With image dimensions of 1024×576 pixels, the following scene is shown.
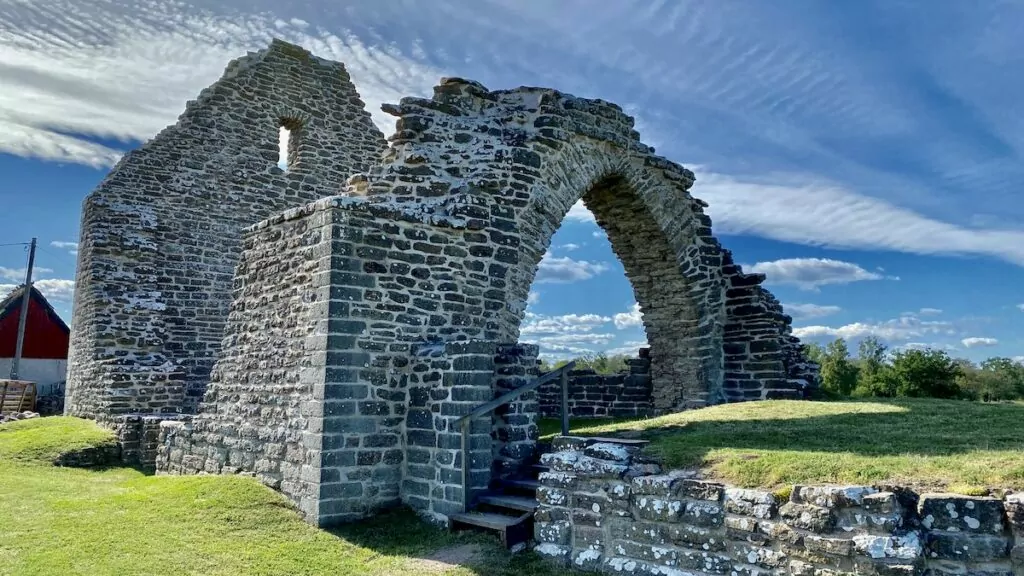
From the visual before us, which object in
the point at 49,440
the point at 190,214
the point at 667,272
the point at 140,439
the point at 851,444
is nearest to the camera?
the point at 851,444

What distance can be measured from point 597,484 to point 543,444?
285 centimetres

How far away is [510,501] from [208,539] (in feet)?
9.65

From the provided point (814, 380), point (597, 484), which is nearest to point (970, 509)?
point (597, 484)

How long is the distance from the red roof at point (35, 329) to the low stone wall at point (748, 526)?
112 ft

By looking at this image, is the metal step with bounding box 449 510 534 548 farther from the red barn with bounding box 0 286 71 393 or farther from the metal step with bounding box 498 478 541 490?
the red barn with bounding box 0 286 71 393

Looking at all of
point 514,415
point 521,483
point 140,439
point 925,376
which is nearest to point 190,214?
point 140,439

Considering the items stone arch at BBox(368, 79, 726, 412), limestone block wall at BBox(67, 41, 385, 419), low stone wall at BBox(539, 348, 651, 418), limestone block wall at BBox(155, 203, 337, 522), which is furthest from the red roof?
stone arch at BBox(368, 79, 726, 412)

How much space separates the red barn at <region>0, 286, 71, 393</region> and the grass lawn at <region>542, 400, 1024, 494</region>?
32.8 meters

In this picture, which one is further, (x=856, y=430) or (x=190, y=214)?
(x=190, y=214)

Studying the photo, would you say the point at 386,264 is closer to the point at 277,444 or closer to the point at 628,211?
the point at 277,444

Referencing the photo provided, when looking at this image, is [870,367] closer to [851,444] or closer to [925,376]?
[925,376]

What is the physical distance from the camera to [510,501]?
7.36 m

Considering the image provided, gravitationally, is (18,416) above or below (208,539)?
above

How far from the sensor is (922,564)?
4508 millimetres
